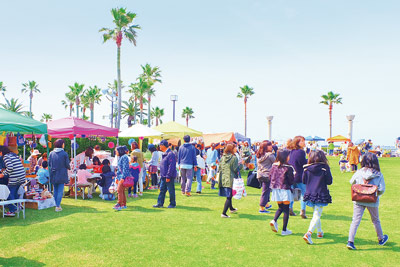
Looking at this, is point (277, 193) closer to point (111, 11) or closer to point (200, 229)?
point (200, 229)

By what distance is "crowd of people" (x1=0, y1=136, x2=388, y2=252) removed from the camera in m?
5.06

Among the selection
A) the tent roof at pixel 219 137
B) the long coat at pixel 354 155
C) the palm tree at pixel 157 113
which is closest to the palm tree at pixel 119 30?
the tent roof at pixel 219 137

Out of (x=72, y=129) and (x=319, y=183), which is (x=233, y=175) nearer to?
(x=319, y=183)

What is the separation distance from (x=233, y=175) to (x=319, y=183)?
210cm

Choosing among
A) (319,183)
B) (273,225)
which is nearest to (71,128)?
(273,225)

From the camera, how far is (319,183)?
5133 millimetres

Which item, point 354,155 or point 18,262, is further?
point 354,155

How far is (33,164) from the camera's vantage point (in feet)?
37.6

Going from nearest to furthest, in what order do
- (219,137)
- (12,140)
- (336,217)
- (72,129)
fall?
1. (336,217)
2. (12,140)
3. (72,129)
4. (219,137)

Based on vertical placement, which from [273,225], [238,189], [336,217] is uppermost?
[238,189]

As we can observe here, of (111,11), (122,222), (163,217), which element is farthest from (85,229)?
(111,11)

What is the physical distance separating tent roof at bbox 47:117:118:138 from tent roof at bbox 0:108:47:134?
142 cm

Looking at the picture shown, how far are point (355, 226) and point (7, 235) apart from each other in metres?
6.19

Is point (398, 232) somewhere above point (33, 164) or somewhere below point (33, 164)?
below
